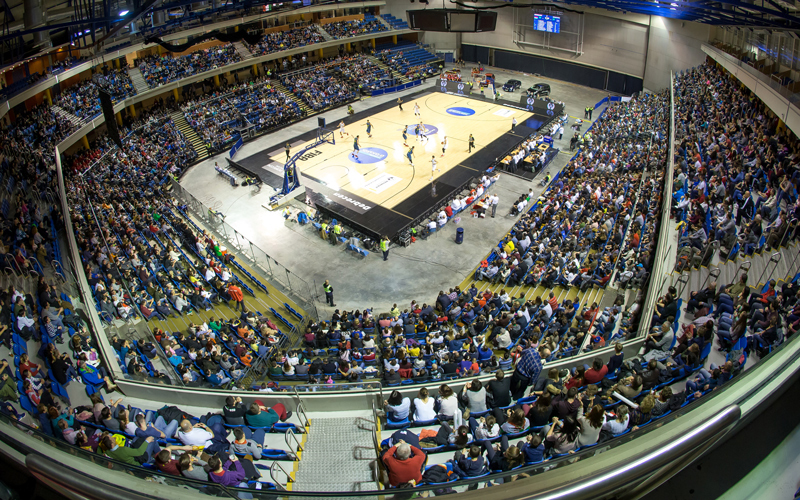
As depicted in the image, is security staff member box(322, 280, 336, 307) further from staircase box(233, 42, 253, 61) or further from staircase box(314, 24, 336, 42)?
staircase box(314, 24, 336, 42)

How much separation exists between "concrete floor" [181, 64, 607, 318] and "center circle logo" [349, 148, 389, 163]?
626 cm

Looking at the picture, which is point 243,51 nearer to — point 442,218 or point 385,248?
point 442,218

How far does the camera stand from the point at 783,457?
10.9 feet

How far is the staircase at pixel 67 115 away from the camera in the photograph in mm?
27469

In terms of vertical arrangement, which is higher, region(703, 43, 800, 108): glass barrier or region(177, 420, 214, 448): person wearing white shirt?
region(703, 43, 800, 108): glass barrier

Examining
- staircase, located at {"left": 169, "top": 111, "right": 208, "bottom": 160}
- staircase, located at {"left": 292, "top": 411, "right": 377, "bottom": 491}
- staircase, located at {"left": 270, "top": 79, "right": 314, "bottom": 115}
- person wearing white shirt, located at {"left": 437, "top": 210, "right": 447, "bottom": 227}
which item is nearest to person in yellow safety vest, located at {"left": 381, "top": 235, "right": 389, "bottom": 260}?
person wearing white shirt, located at {"left": 437, "top": 210, "right": 447, "bottom": 227}

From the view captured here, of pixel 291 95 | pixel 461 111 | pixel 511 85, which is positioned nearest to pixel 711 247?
pixel 461 111

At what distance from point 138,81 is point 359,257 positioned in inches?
924

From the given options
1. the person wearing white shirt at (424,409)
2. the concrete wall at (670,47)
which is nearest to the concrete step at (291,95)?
the concrete wall at (670,47)

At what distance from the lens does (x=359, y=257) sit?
2180 centimetres

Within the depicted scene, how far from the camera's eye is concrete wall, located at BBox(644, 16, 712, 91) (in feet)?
112

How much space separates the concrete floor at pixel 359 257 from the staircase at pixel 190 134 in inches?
A: 111

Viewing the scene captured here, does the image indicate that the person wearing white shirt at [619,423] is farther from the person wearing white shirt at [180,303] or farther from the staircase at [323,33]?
the staircase at [323,33]

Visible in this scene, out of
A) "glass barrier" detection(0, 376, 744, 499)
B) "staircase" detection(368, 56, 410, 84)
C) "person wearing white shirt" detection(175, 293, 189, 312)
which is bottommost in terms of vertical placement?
"person wearing white shirt" detection(175, 293, 189, 312)
